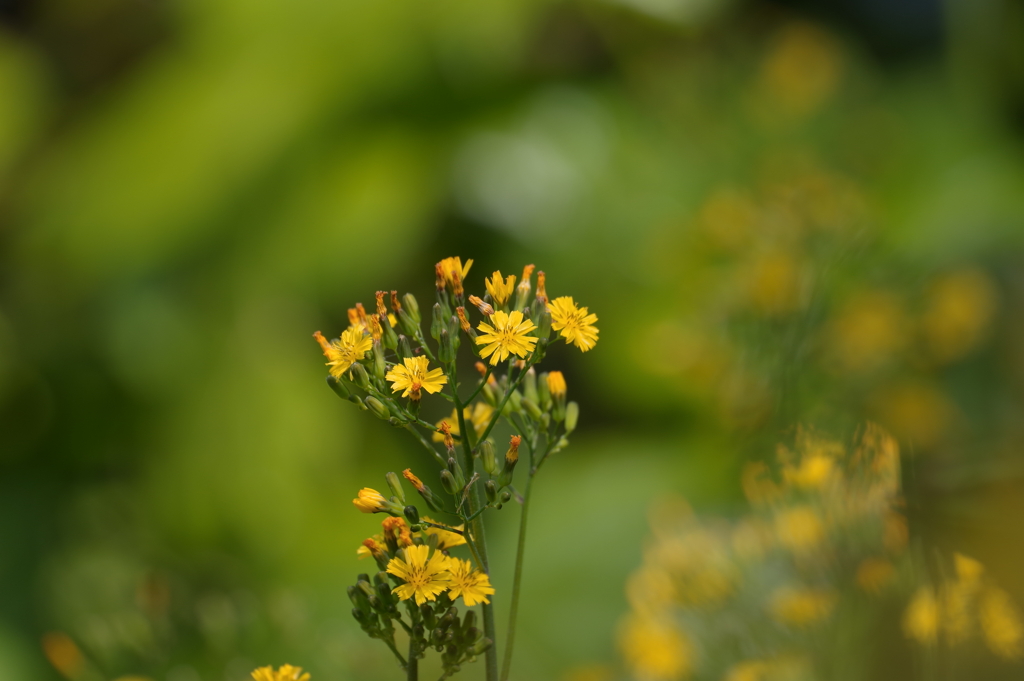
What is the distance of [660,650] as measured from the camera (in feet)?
1.69

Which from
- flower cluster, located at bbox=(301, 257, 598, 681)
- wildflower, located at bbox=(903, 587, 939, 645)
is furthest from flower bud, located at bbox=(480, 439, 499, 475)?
wildflower, located at bbox=(903, 587, 939, 645)

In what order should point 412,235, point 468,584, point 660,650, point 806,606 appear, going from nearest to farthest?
point 468,584 < point 806,606 < point 660,650 < point 412,235

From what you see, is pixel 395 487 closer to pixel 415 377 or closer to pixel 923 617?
pixel 415 377

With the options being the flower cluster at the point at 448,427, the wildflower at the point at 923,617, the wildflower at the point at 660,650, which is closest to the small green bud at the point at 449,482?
the flower cluster at the point at 448,427

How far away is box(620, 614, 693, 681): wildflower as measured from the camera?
0.51 metres

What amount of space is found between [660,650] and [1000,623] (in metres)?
0.22

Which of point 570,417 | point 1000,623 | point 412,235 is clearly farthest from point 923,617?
point 412,235

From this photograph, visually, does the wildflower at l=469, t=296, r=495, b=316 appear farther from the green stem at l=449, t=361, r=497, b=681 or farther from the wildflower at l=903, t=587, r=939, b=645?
the wildflower at l=903, t=587, r=939, b=645

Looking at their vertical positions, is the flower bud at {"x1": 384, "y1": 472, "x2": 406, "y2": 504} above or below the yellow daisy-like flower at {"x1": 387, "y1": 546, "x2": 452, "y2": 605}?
above

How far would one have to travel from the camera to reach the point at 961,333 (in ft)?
3.84

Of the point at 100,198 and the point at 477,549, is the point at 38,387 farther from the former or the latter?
the point at 477,549

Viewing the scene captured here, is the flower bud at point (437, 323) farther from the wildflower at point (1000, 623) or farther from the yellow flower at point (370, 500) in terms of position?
the wildflower at point (1000, 623)

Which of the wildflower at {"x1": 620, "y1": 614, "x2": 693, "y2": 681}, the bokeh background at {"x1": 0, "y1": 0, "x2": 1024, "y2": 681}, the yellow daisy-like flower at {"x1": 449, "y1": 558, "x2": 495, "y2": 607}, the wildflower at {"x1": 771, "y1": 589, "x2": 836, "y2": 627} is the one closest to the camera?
the yellow daisy-like flower at {"x1": 449, "y1": 558, "x2": 495, "y2": 607}

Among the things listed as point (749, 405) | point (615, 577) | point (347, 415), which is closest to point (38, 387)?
point (347, 415)
